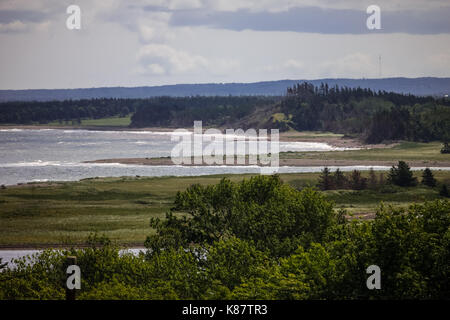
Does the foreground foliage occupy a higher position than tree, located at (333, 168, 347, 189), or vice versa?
the foreground foliage

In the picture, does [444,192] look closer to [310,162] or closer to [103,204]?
[103,204]

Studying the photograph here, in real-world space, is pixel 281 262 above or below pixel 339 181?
above

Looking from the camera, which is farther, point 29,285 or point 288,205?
point 288,205

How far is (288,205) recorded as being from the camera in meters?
52.0

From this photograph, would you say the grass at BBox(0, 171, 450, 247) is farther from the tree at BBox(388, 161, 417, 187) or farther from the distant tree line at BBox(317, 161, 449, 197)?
the distant tree line at BBox(317, 161, 449, 197)

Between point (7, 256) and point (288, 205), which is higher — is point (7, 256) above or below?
below

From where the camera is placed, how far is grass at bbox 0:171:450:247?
84562 mm

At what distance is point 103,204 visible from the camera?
107 metres

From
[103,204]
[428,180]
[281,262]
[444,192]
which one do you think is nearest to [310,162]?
[428,180]

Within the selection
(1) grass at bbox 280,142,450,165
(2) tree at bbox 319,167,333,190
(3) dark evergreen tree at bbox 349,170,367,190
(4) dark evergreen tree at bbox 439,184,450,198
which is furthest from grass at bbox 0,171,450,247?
(1) grass at bbox 280,142,450,165
